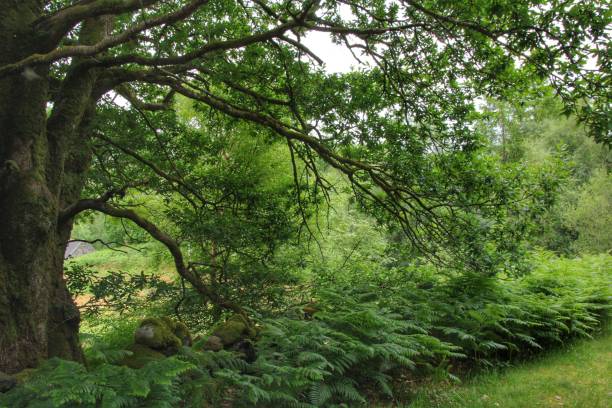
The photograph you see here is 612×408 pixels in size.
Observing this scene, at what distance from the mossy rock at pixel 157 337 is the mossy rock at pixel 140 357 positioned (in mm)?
70

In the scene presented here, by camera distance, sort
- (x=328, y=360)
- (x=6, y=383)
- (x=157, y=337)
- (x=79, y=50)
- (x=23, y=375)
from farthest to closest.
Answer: (x=157, y=337)
(x=328, y=360)
(x=79, y=50)
(x=23, y=375)
(x=6, y=383)

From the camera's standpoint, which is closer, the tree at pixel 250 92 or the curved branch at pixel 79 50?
the curved branch at pixel 79 50

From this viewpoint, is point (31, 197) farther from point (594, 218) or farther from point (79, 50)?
point (594, 218)

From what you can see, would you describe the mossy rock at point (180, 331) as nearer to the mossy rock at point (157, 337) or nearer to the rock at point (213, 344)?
the mossy rock at point (157, 337)

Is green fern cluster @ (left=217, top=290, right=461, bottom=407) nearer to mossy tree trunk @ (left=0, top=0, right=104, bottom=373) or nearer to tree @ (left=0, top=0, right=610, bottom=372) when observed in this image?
tree @ (left=0, top=0, right=610, bottom=372)

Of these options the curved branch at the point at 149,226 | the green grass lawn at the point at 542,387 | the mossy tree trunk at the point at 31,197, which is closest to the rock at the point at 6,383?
the mossy tree trunk at the point at 31,197

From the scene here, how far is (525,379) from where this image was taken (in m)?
5.64

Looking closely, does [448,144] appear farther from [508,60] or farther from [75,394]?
[75,394]

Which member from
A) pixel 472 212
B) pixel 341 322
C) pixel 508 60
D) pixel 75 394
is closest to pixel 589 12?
pixel 508 60

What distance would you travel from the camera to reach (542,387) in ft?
17.5

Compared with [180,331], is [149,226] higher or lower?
higher

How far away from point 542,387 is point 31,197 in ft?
20.8

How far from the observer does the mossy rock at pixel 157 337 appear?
5102mm

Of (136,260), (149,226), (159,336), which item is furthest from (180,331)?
(136,260)
